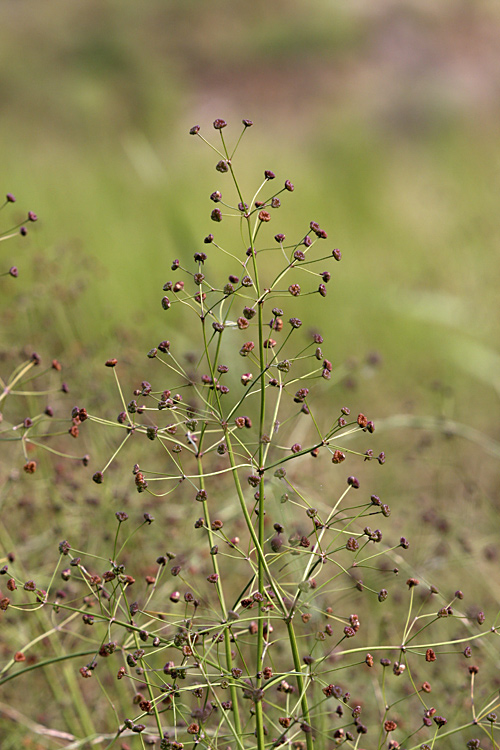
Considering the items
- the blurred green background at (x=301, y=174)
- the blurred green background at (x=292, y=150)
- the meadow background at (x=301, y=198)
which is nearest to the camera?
the meadow background at (x=301, y=198)

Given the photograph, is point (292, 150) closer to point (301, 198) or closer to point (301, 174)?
point (301, 174)

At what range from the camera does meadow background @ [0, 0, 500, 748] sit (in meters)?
2.58

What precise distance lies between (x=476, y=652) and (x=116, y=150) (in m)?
4.69

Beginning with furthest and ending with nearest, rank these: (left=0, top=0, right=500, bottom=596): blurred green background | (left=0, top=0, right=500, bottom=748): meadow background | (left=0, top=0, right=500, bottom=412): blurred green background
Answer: (left=0, top=0, right=500, bottom=412): blurred green background → (left=0, top=0, right=500, bottom=596): blurred green background → (left=0, top=0, right=500, bottom=748): meadow background

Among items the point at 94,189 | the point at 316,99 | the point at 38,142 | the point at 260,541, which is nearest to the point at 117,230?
the point at 94,189

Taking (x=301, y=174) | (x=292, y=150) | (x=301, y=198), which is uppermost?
(x=292, y=150)

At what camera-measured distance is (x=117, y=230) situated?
4875mm

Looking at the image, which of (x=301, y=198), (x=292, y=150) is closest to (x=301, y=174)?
(x=301, y=198)

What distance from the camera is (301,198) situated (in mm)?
5391

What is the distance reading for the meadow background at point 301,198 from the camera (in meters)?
2.58

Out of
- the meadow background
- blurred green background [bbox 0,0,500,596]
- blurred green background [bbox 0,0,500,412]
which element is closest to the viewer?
the meadow background

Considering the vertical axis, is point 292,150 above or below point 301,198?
above

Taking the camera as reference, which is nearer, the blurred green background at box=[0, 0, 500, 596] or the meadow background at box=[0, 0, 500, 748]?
the meadow background at box=[0, 0, 500, 748]

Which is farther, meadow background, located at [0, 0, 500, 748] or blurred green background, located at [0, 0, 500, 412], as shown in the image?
blurred green background, located at [0, 0, 500, 412]
